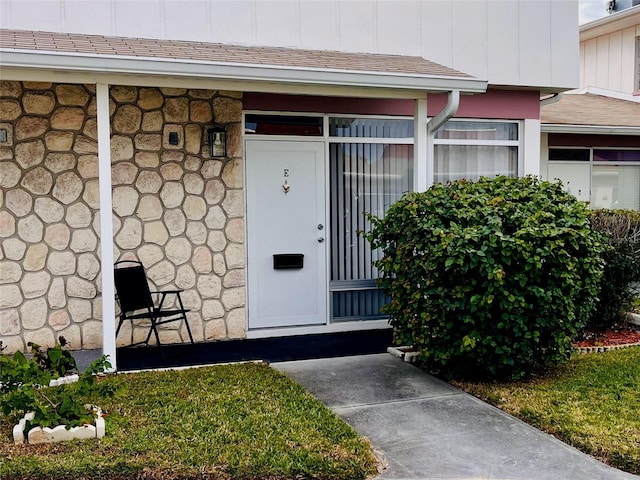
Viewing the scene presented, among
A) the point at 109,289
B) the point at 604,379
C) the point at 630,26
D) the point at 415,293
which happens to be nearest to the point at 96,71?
the point at 109,289

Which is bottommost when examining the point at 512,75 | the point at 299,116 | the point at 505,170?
the point at 505,170

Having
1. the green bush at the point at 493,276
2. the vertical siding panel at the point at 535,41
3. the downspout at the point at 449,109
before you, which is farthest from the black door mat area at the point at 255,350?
the vertical siding panel at the point at 535,41

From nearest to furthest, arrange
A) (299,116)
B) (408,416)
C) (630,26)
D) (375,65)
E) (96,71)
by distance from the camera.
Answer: (408,416) < (96,71) < (375,65) < (299,116) < (630,26)

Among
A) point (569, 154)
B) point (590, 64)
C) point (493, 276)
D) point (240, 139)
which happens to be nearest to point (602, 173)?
point (569, 154)

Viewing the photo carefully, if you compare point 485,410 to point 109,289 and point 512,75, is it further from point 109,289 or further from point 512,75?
point 512,75

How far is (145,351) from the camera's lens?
275 inches

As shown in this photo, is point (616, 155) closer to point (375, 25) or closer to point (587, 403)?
point (375, 25)

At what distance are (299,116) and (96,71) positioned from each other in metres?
2.73

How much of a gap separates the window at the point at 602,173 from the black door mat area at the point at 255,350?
5.71 meters

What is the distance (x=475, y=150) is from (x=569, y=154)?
3.94 meters

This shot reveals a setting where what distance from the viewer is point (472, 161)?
858 cm

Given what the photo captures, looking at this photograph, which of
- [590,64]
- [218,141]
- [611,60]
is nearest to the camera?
[218,141]

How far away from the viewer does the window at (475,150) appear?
27.6 ft

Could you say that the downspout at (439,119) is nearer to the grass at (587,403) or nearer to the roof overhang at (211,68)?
the roof overhang at (211,68)
